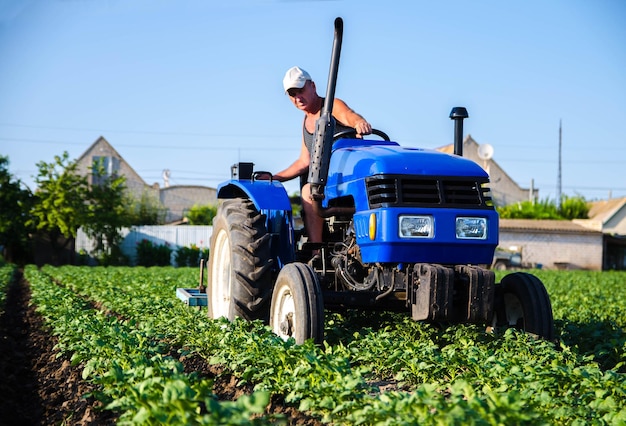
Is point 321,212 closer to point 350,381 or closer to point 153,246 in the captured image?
point 350,381

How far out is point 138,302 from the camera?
1031 centimetres

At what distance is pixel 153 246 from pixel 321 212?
31.2m

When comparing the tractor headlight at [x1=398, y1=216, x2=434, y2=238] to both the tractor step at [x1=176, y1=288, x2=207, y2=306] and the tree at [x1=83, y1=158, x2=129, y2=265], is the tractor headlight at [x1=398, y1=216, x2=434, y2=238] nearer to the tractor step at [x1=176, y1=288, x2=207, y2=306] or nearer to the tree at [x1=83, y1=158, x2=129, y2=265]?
the tractor step at [x1=176, y1=288, x2=207, y2=306]

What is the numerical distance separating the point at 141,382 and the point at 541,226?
Result: 43.6 meters

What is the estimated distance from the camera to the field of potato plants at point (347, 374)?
346cm

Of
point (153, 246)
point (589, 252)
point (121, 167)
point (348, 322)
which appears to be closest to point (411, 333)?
point (348, 322)

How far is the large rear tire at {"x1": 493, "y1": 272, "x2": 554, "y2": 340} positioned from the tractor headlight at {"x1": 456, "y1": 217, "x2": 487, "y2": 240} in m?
0.57

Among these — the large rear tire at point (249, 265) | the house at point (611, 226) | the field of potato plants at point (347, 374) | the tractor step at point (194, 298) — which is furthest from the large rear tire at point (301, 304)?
the house at point (611, 226)

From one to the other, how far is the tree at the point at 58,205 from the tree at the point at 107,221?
1.38 ft

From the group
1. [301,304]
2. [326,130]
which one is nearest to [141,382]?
[301,304]

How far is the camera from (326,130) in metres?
6.03

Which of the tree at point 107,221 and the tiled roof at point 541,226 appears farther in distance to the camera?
the tiled roof at point 541,226

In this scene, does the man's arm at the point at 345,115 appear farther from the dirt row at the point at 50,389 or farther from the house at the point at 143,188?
the house at the point at 143,188

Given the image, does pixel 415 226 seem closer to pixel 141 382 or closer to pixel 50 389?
pixel 141 382
